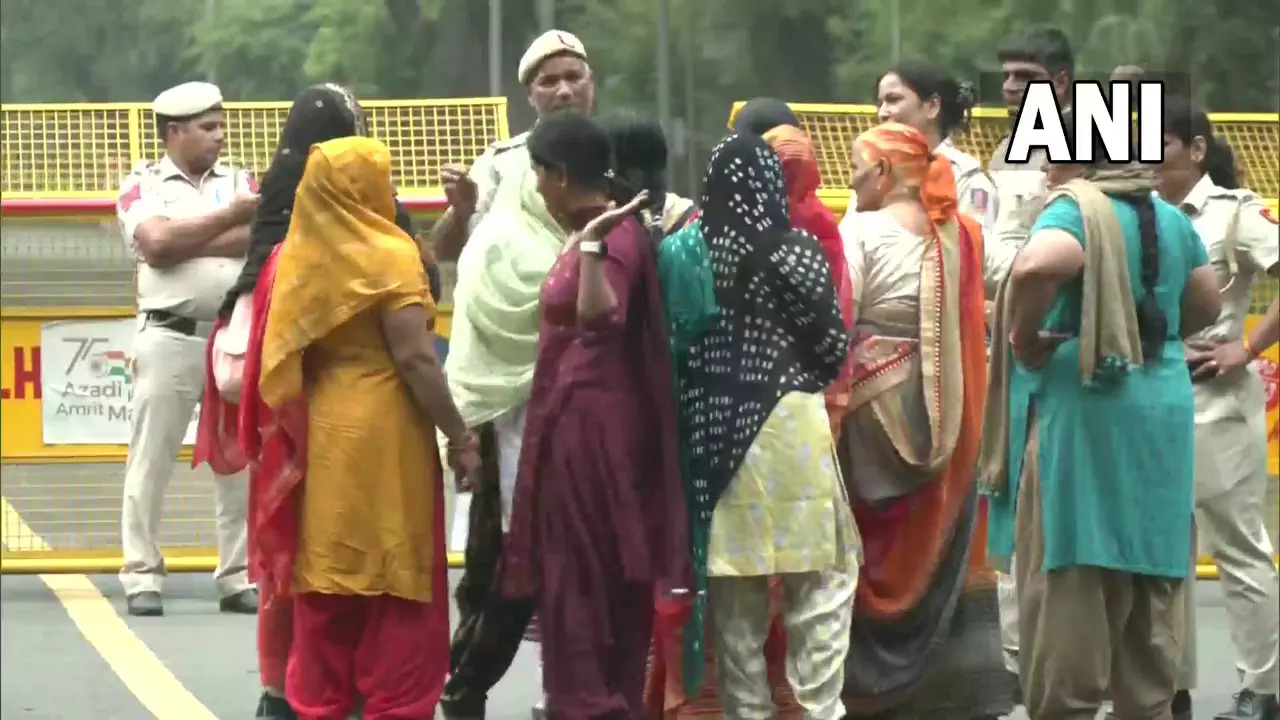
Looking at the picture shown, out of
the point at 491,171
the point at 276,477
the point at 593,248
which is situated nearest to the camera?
the point at 593,248

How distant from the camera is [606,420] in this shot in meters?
6.17

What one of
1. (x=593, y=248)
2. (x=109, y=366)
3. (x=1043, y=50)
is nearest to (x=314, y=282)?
(x=593, y=248)

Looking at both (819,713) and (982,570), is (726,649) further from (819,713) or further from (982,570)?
(982,570)

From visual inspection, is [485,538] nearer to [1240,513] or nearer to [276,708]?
[276,708]

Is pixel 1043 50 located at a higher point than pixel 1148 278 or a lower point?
higher

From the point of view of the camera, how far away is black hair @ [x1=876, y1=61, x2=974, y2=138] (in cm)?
790

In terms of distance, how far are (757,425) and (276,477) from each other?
1.21 metres

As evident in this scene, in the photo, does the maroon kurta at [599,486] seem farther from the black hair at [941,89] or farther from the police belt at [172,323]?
the police belt at [172,323]

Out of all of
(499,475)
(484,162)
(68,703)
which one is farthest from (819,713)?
(68,703)

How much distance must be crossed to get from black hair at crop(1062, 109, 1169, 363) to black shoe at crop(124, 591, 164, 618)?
14.9 ft

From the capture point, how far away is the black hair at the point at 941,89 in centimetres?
790

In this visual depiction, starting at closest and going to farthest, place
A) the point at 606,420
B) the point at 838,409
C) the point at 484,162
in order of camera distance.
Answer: the point at 606,420 < the point at 838,409 < the point at 484,162

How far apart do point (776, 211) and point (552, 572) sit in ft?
3.47

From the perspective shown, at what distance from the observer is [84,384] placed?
1049 cm
